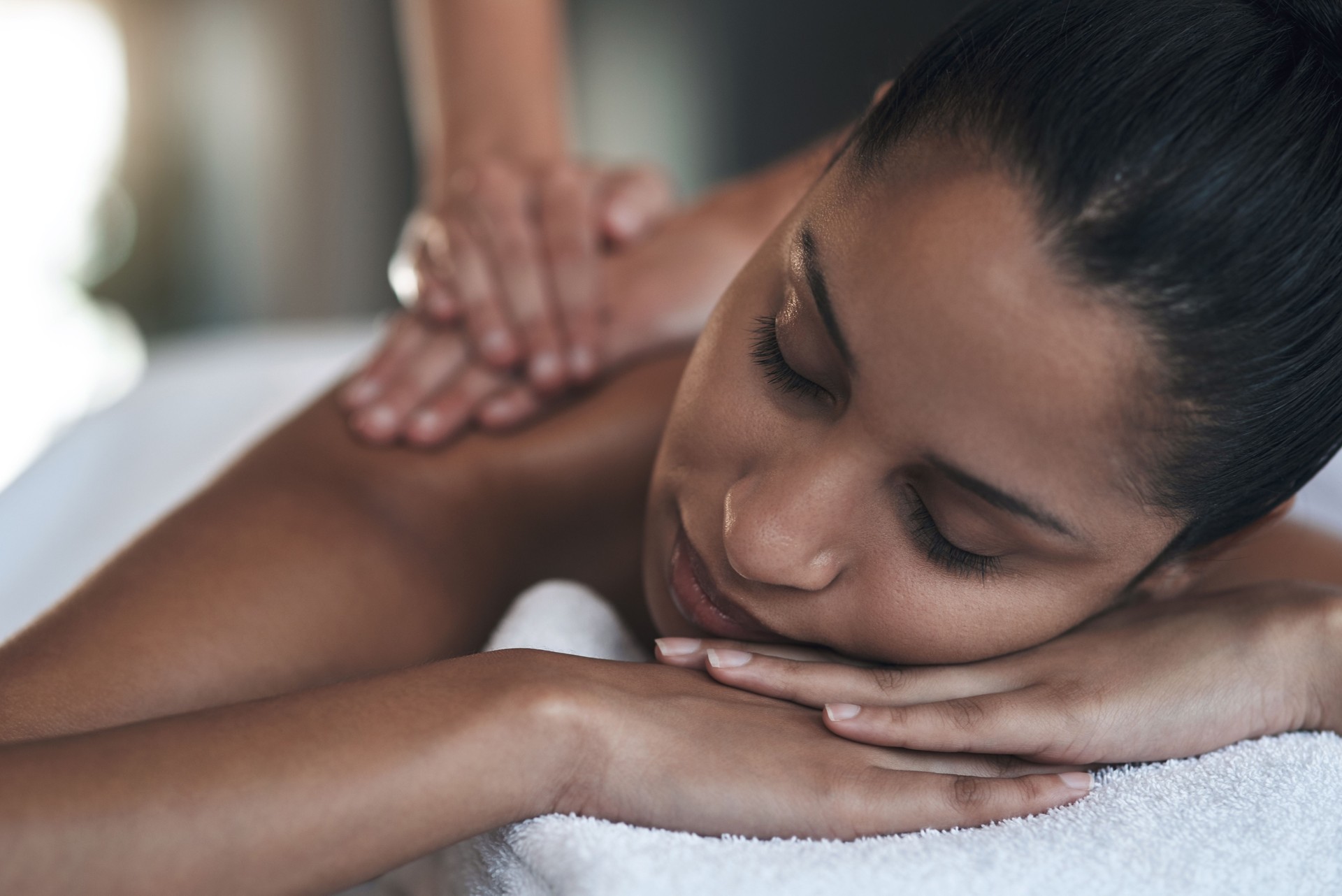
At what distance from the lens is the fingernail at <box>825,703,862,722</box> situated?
63 cm

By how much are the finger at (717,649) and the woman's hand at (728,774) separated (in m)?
0.04

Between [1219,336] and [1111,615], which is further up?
[1219,336]

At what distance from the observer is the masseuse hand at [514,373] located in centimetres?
98

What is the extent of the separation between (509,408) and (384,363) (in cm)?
12

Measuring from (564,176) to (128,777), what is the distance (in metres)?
0.75

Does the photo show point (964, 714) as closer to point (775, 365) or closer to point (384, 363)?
point (775, 365)

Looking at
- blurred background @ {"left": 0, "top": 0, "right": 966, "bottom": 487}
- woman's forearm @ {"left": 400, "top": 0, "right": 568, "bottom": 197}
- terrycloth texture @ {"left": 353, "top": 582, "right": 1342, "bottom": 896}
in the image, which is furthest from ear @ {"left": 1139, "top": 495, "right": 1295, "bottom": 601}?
blurred background @ {"left": 0, "top": 0, "right": 966, "bottom": 487}

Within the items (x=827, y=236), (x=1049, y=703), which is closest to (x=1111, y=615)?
(x=1049, y=703)

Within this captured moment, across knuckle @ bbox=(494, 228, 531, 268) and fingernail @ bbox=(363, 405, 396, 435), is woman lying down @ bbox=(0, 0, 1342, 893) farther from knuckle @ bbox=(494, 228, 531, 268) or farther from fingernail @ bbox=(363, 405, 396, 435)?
knuckle @ bbox=(494, 228, 531, 268)

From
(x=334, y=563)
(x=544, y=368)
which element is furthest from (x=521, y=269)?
(x=334, y=563)

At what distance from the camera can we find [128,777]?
508 mm

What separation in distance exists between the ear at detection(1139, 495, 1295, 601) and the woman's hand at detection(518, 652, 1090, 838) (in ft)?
0.59

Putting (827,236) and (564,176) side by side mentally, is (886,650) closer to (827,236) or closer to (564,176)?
(827,236)

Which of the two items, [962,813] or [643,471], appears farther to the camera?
[643,471]
